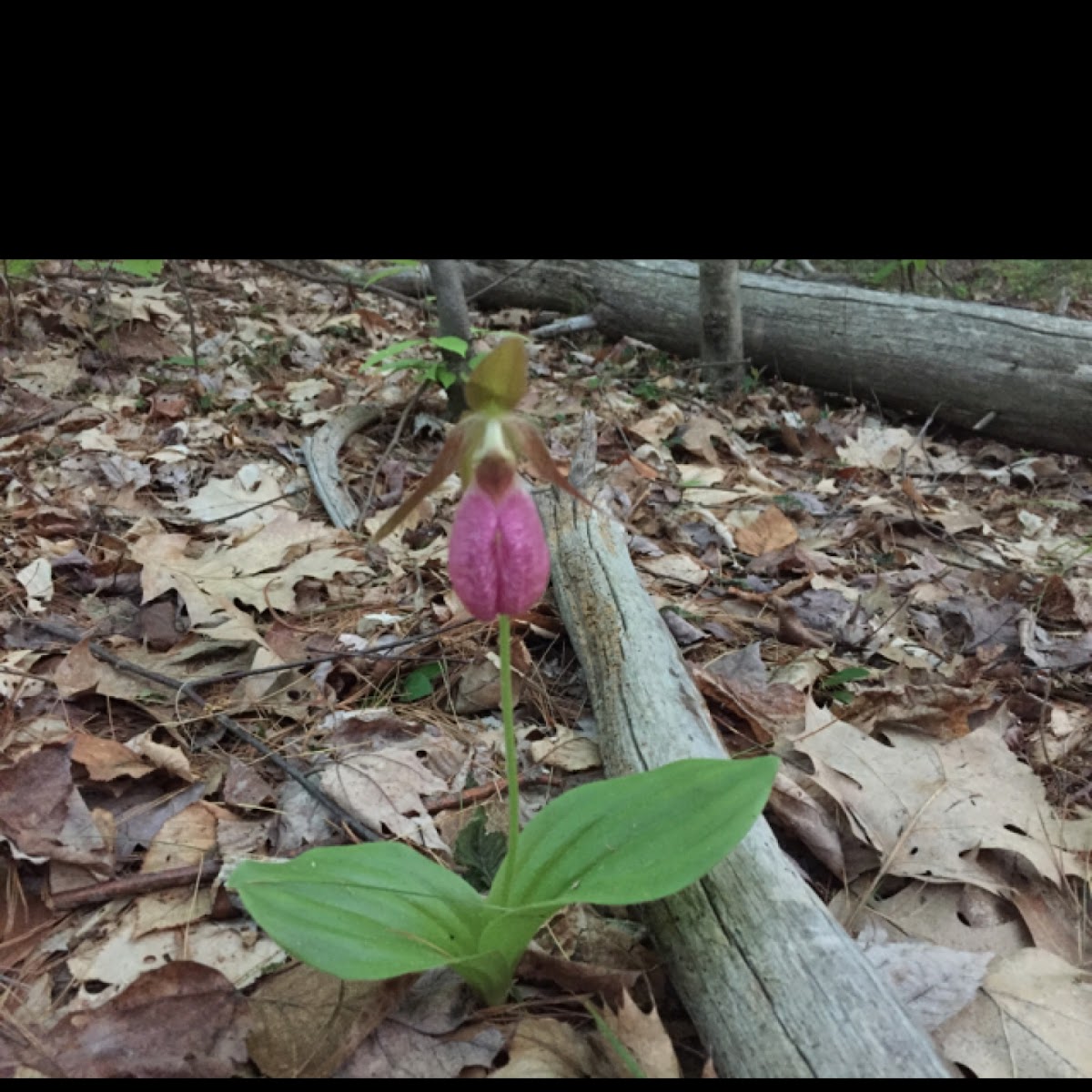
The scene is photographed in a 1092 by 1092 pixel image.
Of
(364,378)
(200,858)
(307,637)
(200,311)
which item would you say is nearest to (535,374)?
(364,378)

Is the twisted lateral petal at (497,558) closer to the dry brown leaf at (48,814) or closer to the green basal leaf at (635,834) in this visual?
the green basal leaf at (635,834)

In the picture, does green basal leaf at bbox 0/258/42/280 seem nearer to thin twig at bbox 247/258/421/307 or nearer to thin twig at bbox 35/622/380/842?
thin twig at bbox 247/258/421/307

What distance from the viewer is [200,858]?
1521 millimetres

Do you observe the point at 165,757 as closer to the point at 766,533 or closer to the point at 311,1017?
the point at 311,1017

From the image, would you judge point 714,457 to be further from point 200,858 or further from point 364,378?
point 200,858

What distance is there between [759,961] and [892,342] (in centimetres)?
437

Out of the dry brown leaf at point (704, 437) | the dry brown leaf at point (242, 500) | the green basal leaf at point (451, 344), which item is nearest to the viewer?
the dry brown leaf at point (242, 500)

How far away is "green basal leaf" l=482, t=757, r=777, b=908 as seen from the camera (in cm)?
117

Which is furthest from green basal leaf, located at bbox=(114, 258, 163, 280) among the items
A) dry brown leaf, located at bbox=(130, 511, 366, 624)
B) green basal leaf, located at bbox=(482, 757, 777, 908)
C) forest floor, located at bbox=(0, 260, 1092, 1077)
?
green basal leaf, located at bbox=(482, 757, 777, 908)

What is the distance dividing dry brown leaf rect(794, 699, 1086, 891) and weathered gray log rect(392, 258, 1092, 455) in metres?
3.27

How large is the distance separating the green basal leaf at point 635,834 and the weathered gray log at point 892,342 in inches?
158

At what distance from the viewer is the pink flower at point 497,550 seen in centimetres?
110

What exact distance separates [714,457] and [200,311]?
333 cm

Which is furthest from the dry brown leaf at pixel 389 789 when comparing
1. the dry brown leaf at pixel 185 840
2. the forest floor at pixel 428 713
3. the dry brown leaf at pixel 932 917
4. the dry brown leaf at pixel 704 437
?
the dry brown leaf at pixel 704 437
